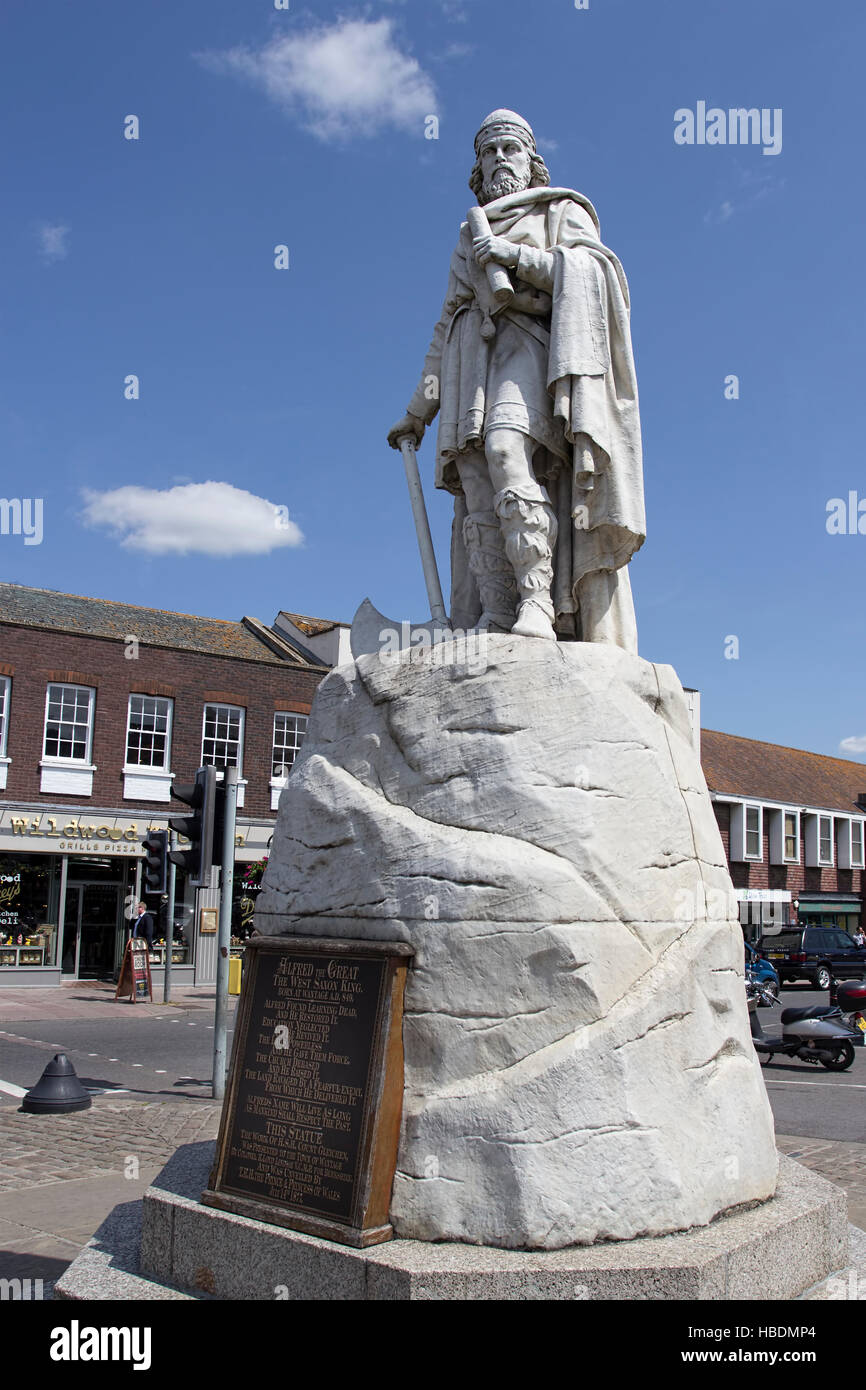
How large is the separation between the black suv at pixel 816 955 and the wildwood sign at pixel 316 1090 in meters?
24.4

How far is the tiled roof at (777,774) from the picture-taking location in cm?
3712

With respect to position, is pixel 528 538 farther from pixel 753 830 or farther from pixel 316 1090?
pixel 753 830

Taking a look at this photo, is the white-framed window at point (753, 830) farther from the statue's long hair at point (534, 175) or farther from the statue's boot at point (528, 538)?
the statue's boot at point (528, 538)

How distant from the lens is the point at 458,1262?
337cm

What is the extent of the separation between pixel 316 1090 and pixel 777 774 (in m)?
38.6

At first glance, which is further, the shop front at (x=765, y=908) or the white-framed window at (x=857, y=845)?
the white-framed window at (x=857, y=845)

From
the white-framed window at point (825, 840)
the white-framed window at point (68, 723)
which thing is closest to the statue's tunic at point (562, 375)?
the white-framed window at point (68, 723)

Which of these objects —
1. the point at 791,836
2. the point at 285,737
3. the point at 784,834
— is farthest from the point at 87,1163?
the point at 791,836

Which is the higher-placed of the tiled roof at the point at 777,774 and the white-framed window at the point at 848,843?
the tiled roof at the point at 777,774

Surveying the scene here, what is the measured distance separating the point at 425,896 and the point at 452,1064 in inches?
23.1

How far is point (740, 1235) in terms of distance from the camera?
11.9 ft

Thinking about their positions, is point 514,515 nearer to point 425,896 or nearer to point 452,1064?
point 425,896

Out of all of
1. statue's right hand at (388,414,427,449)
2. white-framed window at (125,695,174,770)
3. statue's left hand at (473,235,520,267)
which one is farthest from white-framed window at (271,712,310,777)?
statue's left hand at (473,235,520,267)

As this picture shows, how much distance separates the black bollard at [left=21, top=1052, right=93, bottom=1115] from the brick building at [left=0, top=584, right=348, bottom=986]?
13.5 meters
